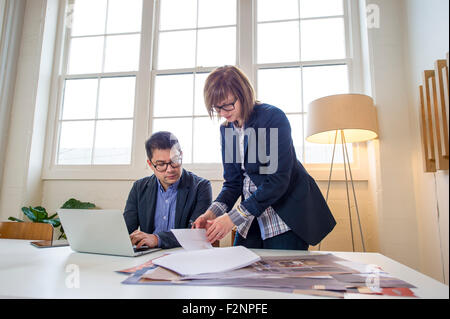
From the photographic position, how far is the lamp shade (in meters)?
1.99

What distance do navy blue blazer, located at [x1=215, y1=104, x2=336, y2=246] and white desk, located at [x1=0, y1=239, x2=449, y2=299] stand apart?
0.29m

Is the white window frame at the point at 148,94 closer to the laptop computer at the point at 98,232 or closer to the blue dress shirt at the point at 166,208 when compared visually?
the blue dress shirt at the point at 166,208

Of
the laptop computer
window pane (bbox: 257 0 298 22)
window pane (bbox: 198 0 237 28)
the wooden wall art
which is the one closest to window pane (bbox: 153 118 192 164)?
window pane (bbox: 198 0 237 28)

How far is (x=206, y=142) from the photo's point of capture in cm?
279

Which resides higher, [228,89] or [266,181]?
[228,89]

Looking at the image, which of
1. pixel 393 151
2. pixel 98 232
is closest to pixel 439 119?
pixel 98 232

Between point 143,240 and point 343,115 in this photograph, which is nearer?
point 143,240

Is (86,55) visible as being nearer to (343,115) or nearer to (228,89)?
(228,89)

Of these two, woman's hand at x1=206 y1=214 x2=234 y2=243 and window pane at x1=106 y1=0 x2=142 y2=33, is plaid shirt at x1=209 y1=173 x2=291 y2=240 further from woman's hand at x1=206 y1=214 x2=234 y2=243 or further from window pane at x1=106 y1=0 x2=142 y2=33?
window pane at x1=106 y1=0 x2=142 y2=33

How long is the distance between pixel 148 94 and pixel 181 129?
1.59 feet

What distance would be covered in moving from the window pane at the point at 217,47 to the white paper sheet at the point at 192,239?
2150 millimetres

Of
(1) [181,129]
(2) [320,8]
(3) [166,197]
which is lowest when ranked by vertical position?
(3) [166,197]

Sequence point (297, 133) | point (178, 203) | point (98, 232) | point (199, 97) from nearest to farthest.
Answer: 1. point (98, 232)
2. point (178, 203)
3. point (297, 133)
4. point (199, 97)

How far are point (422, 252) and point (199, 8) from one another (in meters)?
2.88
